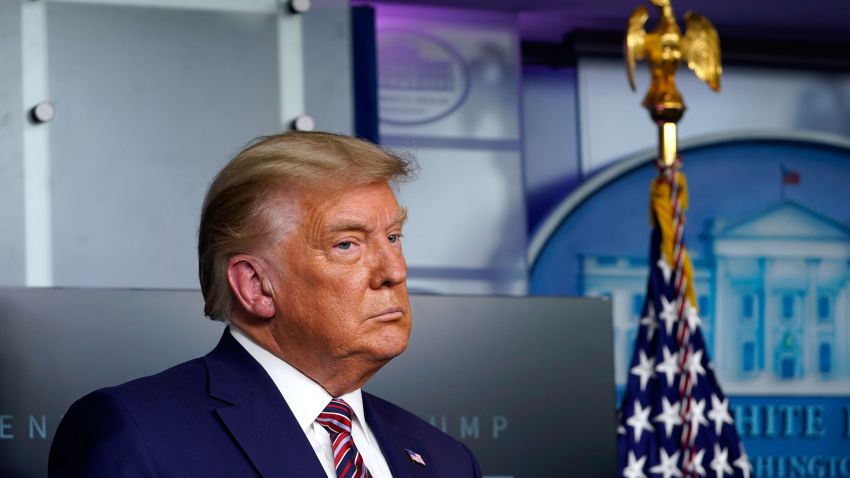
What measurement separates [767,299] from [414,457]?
3197 mm

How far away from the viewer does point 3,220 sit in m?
3.61

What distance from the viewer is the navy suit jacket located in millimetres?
1903

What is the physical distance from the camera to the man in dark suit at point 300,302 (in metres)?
2.06

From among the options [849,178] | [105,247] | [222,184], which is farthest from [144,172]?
[849,178]

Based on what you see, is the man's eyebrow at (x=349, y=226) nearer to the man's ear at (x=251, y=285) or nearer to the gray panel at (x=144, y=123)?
the man's ear at (x=251, y=285)

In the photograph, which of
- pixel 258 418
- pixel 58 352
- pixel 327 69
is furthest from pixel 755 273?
pixel 258 418

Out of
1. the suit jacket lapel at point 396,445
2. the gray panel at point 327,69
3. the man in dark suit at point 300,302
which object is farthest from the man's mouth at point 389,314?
the gray panel at point 327,69

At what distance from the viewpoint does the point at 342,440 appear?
2.11 meters

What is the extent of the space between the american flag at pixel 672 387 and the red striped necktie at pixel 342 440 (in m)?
2.03

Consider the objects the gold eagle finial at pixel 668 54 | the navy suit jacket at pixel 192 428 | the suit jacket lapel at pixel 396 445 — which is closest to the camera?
the navy suit jacket at pixel 192 428

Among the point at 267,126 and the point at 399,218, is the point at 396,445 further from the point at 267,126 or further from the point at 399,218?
the point at 267,126

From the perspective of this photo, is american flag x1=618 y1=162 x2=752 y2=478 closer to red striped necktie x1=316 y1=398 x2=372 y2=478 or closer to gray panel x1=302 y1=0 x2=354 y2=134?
gray panel x1=302 y1=0 x2=354 y2=134

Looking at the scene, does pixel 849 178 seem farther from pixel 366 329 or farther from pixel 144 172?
pixel 366 329

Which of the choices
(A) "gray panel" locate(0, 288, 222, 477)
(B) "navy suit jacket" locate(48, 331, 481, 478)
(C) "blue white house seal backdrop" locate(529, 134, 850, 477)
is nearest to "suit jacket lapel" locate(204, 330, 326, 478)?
(B) "navy suit jacket" locate(48, 331, 481, 478)
